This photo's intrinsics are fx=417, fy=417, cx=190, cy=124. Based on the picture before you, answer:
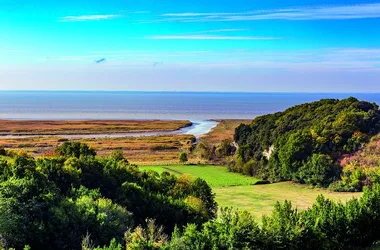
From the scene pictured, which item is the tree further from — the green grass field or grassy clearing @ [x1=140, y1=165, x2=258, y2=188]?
grassy clearing @ [x1=140, y1=165, x2=258, y2=188]

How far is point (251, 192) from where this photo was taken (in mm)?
50406

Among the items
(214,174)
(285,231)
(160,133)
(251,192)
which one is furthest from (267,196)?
(160,133)

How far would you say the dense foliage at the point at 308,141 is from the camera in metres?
55.1

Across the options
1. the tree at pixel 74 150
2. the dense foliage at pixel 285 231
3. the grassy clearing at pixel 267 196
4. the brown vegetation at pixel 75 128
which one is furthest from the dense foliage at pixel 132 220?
the brown vegetation at pixel 75 128

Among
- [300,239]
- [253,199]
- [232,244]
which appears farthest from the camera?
[253,199]

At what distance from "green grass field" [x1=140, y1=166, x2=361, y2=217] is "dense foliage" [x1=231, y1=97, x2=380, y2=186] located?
220 cm

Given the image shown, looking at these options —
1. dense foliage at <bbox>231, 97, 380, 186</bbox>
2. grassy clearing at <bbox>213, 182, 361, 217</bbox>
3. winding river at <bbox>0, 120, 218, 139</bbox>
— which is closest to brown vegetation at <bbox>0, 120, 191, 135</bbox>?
winding river at <bbox>0, 120, 218, 139</bbox>

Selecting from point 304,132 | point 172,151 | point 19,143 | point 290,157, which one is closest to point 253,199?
point 290,157

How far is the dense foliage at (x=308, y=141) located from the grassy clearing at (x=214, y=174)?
9.13 feet

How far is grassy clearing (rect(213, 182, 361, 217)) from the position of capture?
42906 mm

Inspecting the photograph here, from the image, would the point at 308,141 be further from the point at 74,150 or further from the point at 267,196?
the point at 74,150

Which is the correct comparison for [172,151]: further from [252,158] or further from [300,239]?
[300,239]

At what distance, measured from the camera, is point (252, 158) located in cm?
6556

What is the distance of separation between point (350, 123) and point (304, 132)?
637 cm
